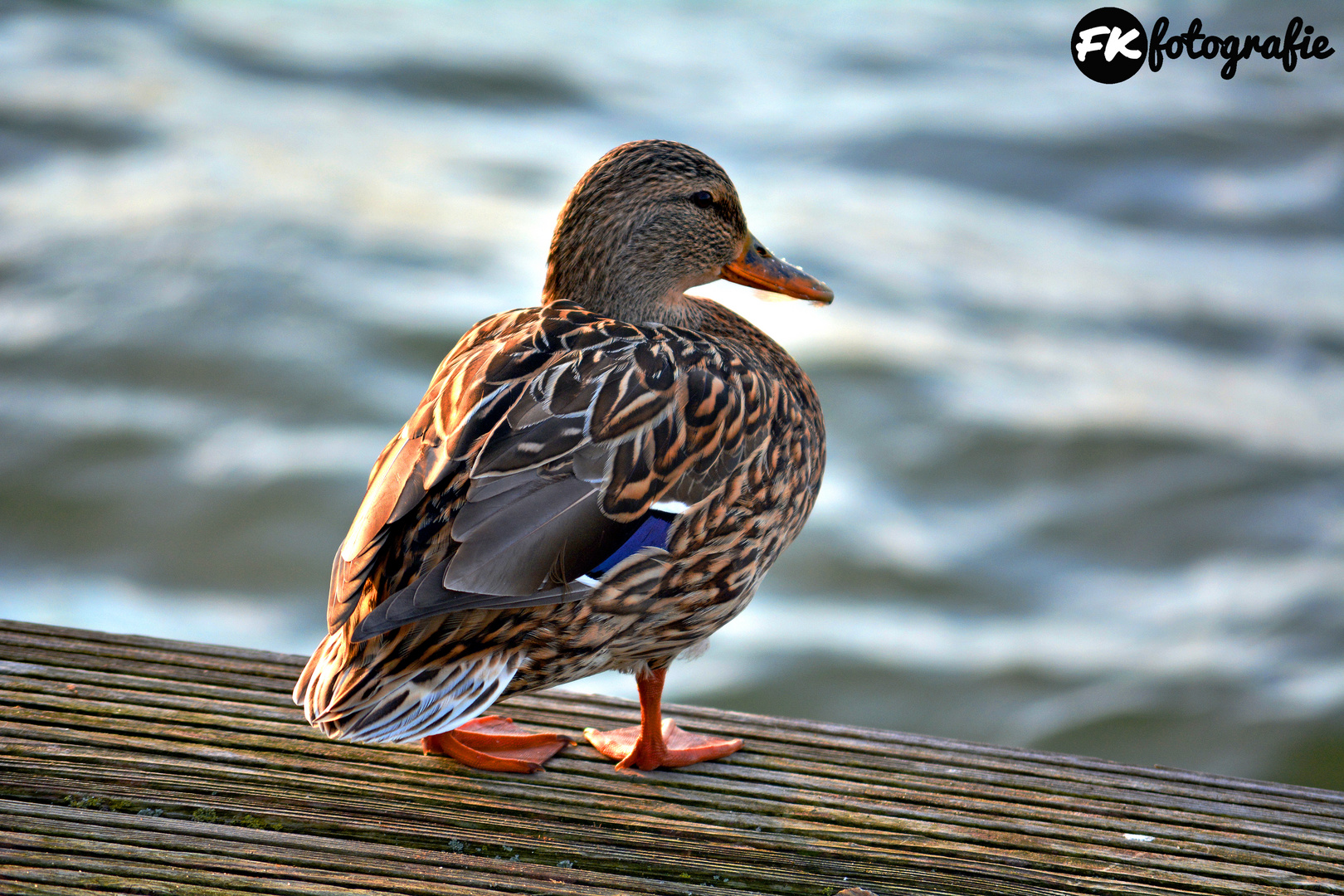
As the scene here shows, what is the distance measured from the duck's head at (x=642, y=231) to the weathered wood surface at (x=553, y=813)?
95 cm

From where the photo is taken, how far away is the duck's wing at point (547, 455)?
2121 millimetres

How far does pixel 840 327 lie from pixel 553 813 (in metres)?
5.81

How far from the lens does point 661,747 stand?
2.55 metres

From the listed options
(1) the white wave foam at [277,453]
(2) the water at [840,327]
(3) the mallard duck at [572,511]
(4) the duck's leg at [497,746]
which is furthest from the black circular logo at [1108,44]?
(4) the duck's leg at [497,746]

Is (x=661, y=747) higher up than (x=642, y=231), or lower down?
lower down

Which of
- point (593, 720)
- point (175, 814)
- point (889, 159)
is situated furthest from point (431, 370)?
point (175, 814)

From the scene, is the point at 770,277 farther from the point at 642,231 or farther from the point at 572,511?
the point at 572,511

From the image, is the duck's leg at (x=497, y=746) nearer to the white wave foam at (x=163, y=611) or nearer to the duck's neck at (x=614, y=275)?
the duck's neck at (x=614, y=275)

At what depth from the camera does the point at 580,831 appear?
7.46 feet

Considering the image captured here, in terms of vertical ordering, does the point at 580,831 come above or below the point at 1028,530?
below

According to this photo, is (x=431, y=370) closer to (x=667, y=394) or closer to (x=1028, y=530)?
(x=1028, y=530)

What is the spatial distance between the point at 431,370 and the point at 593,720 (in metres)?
4.69

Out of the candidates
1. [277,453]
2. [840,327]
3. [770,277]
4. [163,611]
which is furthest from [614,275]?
[840,327]

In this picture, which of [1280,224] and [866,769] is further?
[1280,224]
